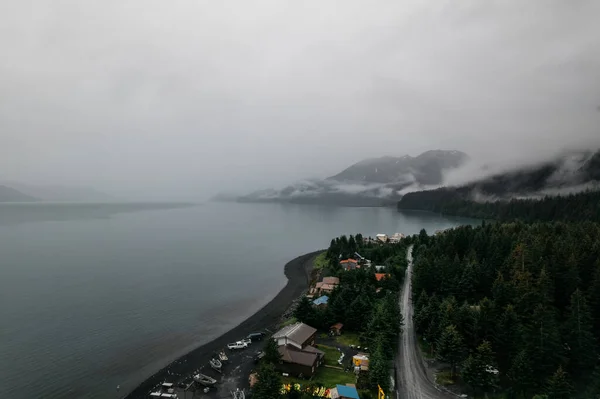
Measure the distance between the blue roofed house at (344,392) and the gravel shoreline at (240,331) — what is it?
529 inches

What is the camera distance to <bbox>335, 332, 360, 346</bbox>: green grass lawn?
32.4m

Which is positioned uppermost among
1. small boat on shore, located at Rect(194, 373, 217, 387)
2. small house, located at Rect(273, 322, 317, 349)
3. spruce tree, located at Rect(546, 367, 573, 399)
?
spruce tree, located at Rect(546, 367, 573, 399)

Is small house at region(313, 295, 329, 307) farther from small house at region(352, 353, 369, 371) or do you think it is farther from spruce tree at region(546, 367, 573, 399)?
spruce tree at region(546, 367, 573, 399)

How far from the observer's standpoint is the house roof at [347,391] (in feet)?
73.8

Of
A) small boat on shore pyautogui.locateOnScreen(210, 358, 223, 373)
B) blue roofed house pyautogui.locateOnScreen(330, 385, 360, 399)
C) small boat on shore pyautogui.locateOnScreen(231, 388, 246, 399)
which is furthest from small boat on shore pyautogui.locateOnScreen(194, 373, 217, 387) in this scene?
blue roofed house pyautogui.locateOnScreen(330, 385, 360, 399)

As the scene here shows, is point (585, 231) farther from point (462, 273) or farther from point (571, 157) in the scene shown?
point (571, 157)

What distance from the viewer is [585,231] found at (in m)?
45.3


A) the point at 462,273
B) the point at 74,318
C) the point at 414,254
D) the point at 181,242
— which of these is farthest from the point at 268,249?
the point at 462,273

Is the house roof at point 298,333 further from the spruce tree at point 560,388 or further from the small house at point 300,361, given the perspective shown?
the spruce tree at point 560,388

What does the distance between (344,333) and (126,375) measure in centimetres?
2032

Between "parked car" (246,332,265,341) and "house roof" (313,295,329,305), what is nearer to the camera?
"parked car" (246,332,265,341)

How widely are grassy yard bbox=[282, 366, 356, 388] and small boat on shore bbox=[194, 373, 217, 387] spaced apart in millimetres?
5606

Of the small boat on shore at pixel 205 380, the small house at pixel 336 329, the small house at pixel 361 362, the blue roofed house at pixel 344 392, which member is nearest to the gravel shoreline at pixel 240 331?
the small boat on shore at pixel 205 380

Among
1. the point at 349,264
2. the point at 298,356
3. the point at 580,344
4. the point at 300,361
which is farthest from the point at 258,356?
the point at 349,264
